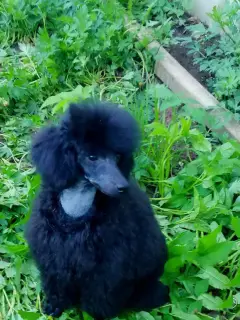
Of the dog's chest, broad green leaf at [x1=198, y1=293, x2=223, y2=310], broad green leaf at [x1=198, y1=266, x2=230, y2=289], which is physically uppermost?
the dog's chest

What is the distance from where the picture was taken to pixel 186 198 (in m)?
2.53

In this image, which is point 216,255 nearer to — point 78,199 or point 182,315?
point 182,315

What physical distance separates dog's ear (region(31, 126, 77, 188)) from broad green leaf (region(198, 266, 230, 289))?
85 cm

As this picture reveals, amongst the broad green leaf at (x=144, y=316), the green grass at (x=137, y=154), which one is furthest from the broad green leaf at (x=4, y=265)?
the broad green leaf at (x=144, y=316)

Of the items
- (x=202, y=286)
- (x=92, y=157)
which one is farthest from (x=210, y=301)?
(x=92, y=157)

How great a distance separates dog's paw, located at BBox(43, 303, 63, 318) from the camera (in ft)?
6.95

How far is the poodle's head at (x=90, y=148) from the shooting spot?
1.53 meters

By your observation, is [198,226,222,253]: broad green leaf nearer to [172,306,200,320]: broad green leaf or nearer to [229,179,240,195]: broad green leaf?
[172,306,200,320]: broad green leaf

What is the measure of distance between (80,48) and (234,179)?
1116mm

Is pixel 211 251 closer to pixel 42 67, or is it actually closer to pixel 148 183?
pixel 148 183

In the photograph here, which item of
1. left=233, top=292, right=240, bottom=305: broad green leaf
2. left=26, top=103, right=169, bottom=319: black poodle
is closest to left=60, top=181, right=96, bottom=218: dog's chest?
left=26, top=103, right=169, bottom=319: black poodle

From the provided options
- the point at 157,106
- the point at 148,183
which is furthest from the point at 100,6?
the point at 148,183

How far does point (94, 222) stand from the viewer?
5.63 ft

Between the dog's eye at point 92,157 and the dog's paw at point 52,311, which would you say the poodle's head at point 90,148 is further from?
the dog's paw at point 52,311
